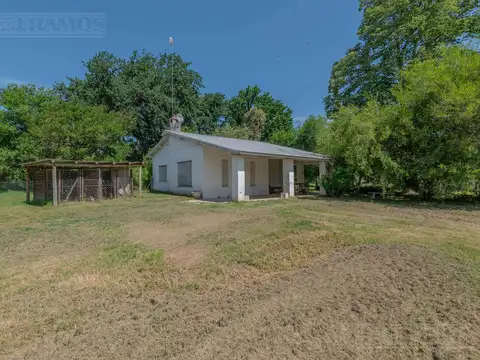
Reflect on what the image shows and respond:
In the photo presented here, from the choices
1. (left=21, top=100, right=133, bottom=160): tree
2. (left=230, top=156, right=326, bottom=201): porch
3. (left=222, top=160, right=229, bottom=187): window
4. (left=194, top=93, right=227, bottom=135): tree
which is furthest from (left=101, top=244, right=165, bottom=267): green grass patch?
(left=194, top=93, right=227, bottom=135): tree

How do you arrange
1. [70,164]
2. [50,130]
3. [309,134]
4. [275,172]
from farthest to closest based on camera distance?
[309,134] < [275,172] < [50,130] < [70,164]

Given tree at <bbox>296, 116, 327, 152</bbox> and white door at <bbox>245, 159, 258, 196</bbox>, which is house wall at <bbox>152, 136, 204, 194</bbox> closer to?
white door at <bbox>245, 159, 258, 196</bbox>

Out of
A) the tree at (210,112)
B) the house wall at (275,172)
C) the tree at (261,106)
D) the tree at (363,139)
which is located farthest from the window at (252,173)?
the tree at (261,106)

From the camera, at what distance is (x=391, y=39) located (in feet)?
60.1

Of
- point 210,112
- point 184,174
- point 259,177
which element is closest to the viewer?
point 184,174

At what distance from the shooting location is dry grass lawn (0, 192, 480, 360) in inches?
84.9

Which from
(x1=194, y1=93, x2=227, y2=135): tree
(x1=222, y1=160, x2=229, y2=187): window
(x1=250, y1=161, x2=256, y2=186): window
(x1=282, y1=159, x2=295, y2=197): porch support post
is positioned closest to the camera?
(x1=282, y1=159, x2=295, y2=197): porch support post

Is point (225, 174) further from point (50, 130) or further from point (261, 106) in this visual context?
point (261, 106)

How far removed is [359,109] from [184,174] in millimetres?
10454

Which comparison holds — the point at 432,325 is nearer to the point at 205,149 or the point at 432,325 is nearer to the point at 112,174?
the point at 205,149

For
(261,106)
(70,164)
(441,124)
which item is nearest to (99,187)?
(70,164)

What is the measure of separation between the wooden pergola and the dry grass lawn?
6.39 metres

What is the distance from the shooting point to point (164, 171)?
667 inches

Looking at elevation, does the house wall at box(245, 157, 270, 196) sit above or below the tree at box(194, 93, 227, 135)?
below
